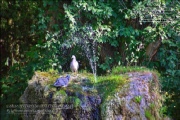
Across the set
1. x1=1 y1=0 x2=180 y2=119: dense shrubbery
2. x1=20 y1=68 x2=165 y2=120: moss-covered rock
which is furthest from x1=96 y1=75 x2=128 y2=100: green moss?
x1=1 y1=0 x2=180 y2=119: dense shrubbery

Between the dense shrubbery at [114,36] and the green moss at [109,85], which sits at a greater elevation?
the dense shrubbery at [114,36]

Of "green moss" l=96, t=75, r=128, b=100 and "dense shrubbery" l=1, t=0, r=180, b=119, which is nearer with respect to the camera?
"green moss" l=96, t=75, r=128, b=100

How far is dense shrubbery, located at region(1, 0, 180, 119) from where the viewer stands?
19.1 ft

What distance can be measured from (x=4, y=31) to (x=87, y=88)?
191 inches

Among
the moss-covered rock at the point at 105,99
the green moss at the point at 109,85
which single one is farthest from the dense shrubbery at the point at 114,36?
the green moss at the point at 109,85

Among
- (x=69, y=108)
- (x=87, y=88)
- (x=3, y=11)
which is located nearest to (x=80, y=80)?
(x=87, y=88)

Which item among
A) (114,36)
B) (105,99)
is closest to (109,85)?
(105,99)

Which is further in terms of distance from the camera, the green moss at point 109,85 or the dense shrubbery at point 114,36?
the dense shrubbery at point 114,36

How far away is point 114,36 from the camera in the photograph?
239 inches

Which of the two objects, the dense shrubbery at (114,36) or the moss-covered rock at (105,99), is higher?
the dense shrubbery at (114,36)

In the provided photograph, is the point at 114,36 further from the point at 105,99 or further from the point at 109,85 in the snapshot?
the point at 105,99

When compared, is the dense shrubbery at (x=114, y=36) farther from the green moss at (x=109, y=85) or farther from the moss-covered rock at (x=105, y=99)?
the green moss at (x=109, y=85)

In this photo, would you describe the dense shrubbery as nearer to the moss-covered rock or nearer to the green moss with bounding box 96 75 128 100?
the moss-covered rock

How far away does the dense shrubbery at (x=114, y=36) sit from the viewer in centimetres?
584
